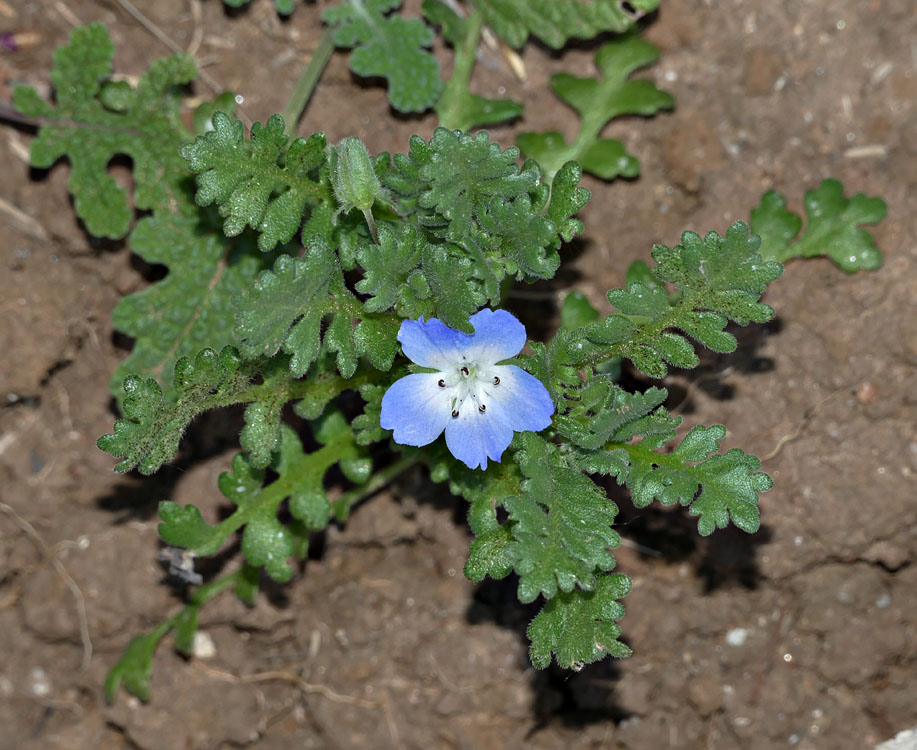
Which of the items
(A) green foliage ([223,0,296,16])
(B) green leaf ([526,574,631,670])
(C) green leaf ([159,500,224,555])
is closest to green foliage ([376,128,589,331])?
(B) green leaf ([526,574,631,670])

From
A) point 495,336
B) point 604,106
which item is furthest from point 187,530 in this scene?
A: point 604,106

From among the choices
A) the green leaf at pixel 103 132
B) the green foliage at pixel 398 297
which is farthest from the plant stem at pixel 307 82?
the green leaf at pixel 103 132

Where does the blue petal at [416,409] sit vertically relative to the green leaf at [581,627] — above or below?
above

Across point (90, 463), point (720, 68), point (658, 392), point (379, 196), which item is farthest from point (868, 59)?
point (90, 463)

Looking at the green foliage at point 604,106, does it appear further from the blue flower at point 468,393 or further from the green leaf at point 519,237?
the blue flower at point 468,393

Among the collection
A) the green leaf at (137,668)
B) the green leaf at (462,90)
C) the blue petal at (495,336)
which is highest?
the green leaf at (462,90)

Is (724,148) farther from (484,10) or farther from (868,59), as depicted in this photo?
(484,10)
